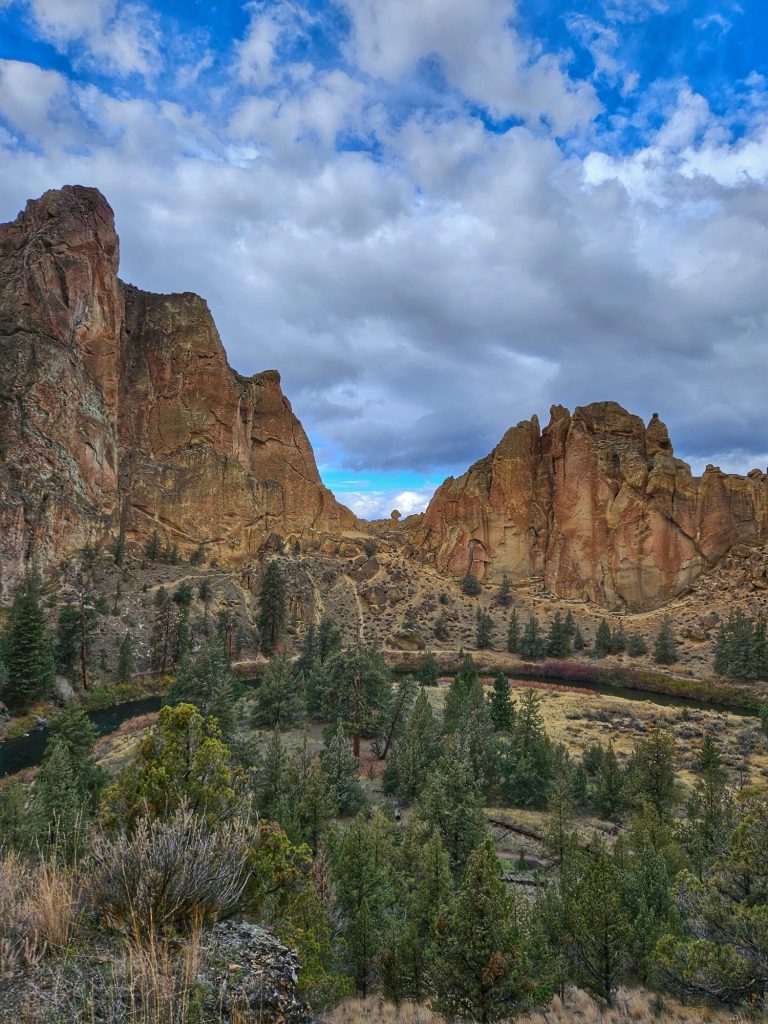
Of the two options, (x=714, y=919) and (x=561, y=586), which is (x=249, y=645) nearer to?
(x=561, y=586)

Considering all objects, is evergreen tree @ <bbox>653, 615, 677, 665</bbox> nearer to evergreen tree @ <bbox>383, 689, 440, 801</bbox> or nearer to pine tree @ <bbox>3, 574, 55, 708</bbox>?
evergreen tree @ <bbox>383, 689, 440, 801</bbox>

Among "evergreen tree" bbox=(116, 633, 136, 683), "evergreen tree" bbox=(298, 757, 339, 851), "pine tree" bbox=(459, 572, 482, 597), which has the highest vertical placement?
"pine tree" bbox=(459, 572, 482, 597)

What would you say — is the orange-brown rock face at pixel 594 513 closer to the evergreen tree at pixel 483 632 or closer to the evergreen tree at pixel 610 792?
the evergreen tree at pixel 483 632

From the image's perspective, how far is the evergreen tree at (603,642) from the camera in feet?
237

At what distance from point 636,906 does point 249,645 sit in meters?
59.1

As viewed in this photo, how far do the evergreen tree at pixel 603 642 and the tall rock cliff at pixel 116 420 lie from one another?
54042mm

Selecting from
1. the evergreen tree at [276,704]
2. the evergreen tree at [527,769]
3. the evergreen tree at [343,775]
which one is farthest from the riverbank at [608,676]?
the evergreen tree at [343,775]

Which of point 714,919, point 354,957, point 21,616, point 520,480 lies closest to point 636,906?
point 714,919

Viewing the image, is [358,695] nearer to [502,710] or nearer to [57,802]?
[502,710]

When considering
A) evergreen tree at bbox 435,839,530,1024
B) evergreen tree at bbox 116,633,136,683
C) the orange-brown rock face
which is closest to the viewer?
evergreen tree at bbox 435,839,530,1024

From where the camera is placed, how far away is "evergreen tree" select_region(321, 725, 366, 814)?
23.9 m

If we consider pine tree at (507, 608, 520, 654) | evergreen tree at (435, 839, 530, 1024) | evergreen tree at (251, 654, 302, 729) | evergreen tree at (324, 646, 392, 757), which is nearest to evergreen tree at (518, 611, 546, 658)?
pine tree at (507, 608, 520, 654)

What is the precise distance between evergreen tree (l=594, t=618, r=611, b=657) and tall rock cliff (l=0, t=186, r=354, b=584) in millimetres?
54042

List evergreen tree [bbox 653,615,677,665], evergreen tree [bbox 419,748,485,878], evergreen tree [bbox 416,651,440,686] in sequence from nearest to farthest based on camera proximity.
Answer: evergreen tree [bbox 419,748,485,878]
evergreen tree [bbox 416,651,440,686]
evergreen tree [bbox 653,615,677,665]
